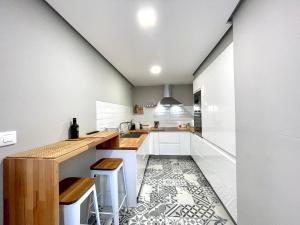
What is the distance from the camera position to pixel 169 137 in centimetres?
457

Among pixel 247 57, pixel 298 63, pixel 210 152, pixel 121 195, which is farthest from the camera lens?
pixel 210 152

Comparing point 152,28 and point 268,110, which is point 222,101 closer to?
point 268,110

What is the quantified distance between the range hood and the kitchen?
2090 millimetres

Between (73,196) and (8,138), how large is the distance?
56cm

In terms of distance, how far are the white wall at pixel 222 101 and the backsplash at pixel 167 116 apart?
2.58m

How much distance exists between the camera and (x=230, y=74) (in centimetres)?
179

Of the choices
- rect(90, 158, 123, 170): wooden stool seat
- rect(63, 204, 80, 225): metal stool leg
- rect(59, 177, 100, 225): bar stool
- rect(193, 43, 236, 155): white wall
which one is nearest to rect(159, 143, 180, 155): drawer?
rect(193, 43, 236, 155): white wall

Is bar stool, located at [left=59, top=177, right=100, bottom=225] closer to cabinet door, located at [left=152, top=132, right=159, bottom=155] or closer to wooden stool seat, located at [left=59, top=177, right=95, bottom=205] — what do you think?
wooden stool seat, located at [left=59, top=177, right=95, bottom=205]

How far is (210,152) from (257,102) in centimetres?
152

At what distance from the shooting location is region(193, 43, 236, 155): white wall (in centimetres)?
176

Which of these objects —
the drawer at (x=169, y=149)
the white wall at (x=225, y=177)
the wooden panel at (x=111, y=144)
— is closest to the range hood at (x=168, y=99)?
the drawer at (x=169, y=149)

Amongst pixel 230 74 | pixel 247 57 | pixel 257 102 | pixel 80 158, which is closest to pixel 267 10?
pixel 247 57

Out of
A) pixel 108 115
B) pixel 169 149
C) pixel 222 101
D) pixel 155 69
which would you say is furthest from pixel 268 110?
pixel 169 149

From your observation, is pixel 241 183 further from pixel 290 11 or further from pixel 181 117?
pixel 181 117
